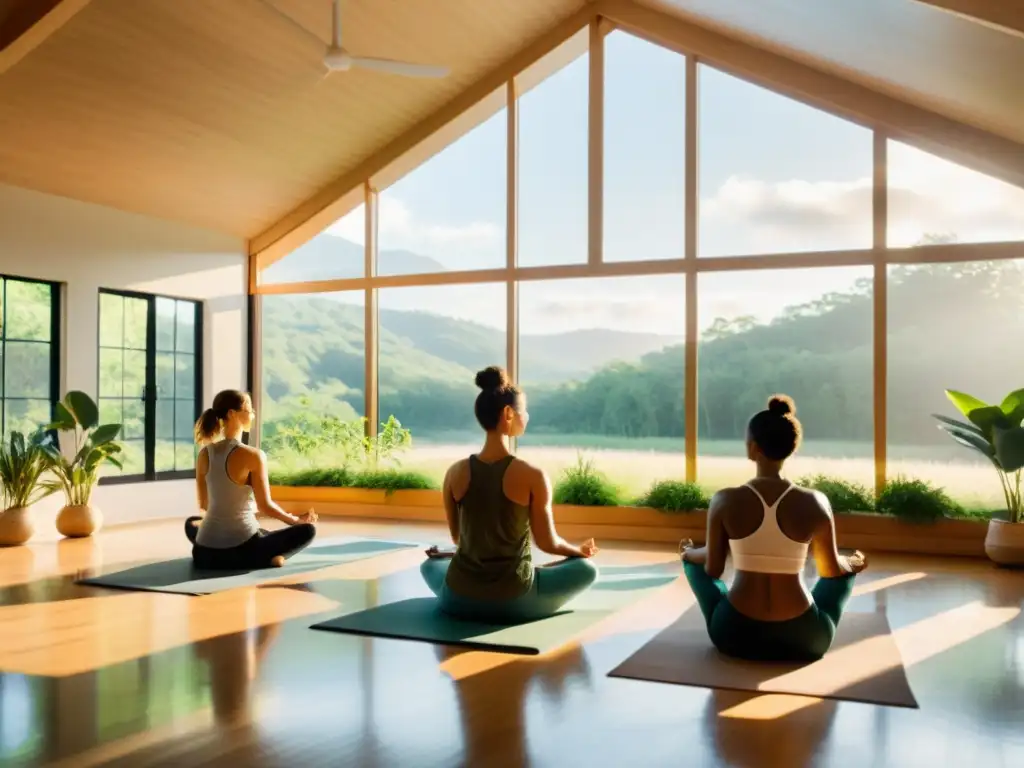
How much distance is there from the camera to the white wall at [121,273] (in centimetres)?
712

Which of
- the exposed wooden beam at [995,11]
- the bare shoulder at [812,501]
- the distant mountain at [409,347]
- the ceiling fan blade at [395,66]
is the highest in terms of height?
the ceiling fan blade at [395,66]

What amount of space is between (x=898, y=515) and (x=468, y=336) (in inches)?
157

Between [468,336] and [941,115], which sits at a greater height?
[941,115]

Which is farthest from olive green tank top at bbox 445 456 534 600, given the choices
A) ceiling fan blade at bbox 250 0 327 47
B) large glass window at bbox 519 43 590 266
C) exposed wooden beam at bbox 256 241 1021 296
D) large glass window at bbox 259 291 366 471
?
large glass window at bbox 259 291 366 471

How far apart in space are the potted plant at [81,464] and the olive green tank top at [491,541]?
4.01m

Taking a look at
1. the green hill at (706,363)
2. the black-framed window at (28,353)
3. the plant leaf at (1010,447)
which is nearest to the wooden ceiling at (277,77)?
the black-framed window at (28,353)

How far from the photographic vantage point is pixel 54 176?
23.3ft

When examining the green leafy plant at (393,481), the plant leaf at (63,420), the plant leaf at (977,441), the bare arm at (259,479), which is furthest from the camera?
the green leafy plant at (393,481)

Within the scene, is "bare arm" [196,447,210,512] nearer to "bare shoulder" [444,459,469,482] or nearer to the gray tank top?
the gray tank top

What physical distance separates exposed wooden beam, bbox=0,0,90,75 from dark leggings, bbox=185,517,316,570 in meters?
3.14

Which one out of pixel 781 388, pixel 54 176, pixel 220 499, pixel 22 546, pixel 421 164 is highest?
pixel 421 164

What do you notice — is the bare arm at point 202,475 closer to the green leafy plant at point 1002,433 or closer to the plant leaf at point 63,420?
the plant leaf at point 63,420

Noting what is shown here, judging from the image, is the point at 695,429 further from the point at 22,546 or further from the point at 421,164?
the point at 22,546

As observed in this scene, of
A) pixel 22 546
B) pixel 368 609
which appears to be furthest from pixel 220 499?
pixel 22 546
